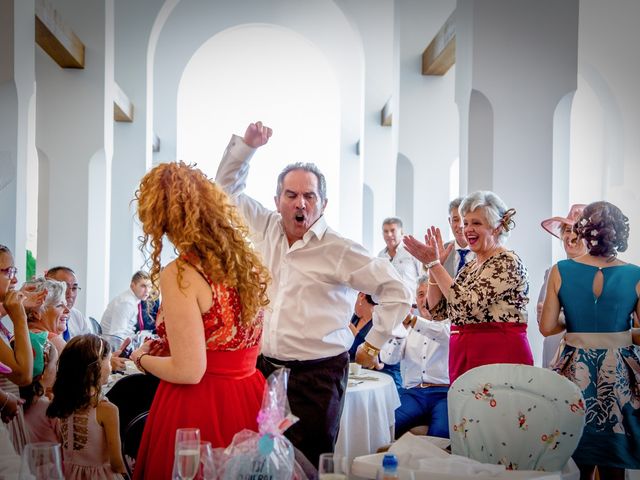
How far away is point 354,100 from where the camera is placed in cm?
1362

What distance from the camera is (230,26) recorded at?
40.3ft

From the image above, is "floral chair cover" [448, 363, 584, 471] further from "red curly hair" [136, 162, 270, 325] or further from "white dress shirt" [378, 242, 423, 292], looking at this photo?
"white dress shirt" [378, 242, 423, 292]

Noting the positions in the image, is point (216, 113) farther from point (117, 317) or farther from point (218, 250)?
point (218, 250)

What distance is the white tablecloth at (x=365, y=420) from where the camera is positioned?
163 inches

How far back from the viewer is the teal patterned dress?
3295 millimetres

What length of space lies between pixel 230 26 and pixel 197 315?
35.9ft

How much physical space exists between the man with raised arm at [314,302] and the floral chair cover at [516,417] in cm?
41

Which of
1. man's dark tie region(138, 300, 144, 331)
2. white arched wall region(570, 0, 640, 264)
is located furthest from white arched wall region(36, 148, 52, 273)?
white arched wall region(570, 0, 640, 264)

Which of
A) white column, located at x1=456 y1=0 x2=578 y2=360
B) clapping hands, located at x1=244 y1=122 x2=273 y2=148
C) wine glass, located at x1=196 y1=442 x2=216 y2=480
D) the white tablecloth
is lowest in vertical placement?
the white tablecloth

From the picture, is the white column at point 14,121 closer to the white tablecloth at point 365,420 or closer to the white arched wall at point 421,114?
the white tablecloth at point 365,420

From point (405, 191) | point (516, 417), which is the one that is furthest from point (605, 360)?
point (405, 191)

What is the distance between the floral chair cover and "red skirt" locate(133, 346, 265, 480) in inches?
34.7

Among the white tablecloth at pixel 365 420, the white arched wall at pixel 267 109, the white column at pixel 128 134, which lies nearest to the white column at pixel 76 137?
the white column at pixel 128 134

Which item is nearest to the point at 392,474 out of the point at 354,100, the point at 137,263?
the point at 137,263
